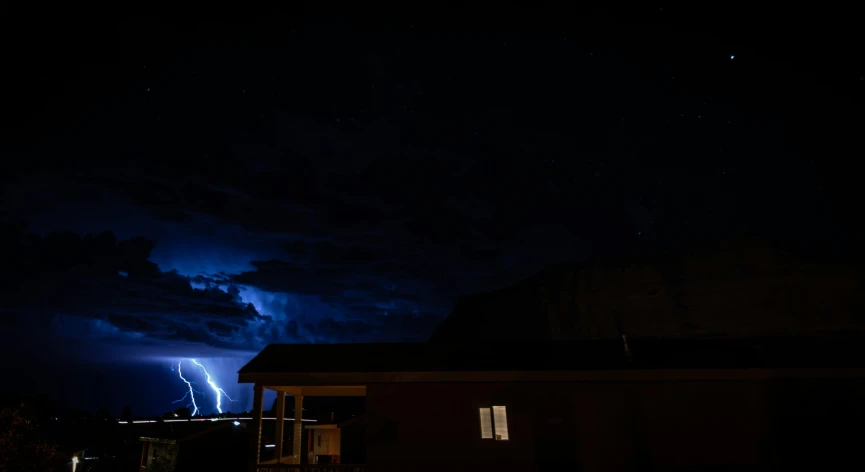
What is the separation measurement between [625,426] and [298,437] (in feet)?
33.7

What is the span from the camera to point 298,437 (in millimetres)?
14820

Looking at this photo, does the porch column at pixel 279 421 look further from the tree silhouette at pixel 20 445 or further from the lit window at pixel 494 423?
the tree silhouette at pixel 20 445

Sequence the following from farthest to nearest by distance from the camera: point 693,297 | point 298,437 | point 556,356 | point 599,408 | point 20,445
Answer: point 693,297 → point 20,445 → point 298,437 → point 556,356 → point 599,408

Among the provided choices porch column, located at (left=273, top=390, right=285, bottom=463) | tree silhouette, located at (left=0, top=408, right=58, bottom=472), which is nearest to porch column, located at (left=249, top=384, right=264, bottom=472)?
porch column, located at (left=273, top=390, right=285, bottom=463)

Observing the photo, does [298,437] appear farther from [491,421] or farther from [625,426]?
[625,426]

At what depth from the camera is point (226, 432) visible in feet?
53.3

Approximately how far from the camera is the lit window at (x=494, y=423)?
11117 millimetres

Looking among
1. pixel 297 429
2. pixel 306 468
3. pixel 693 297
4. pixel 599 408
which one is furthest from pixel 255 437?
pixel 693 297

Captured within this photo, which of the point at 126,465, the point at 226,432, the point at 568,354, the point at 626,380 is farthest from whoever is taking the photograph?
the point at 126,465

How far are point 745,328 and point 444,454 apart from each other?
117 ft

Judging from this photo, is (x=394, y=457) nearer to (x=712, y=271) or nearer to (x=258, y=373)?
(x=258, y=373)

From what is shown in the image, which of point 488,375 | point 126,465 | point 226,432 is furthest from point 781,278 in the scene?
point 126,465

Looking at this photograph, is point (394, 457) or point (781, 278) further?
point (781, 278)

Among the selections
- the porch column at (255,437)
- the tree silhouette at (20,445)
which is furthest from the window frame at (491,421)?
the tree silhouette at (20,445)
